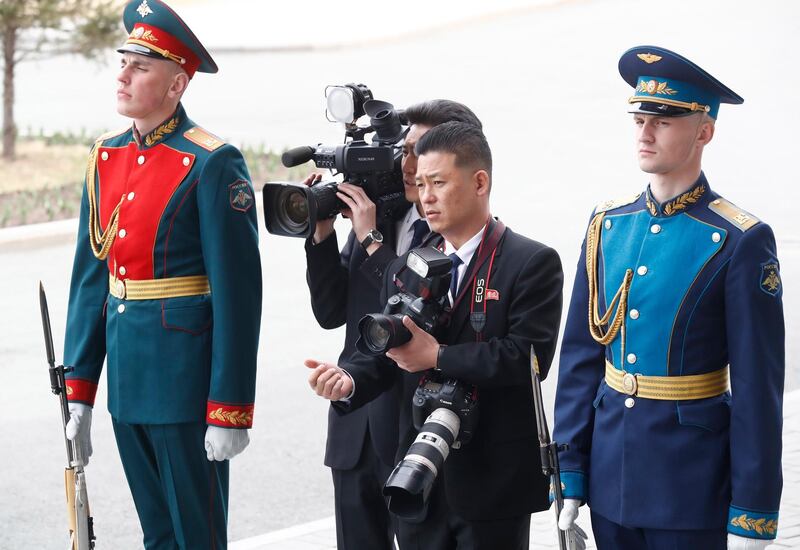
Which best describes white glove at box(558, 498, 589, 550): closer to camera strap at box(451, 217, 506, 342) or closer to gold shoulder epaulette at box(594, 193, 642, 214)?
camera strap at box(451, 217, 506, 342)

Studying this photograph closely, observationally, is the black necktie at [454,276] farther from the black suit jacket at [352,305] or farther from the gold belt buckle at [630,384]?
the gold belt buckle at [630,384]

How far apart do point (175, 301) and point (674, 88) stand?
1.73 metres

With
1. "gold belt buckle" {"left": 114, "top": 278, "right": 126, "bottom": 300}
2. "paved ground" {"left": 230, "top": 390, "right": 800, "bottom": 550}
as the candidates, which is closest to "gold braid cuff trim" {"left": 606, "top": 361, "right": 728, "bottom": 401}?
"gold belt buckle" {"left": 114, "top": 278, "right": 126, "bottom": 300}

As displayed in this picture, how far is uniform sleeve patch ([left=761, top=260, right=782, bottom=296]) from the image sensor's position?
338 cm

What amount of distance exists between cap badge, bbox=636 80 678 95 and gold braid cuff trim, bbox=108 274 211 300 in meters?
1.57

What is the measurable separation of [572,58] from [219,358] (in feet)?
68.9

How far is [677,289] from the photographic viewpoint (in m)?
3.50

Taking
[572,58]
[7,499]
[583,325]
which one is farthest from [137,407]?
[572,58]

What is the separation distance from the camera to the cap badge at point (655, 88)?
3.54m

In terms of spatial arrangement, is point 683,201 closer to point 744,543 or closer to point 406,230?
point 744,543

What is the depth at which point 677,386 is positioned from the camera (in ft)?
11.5

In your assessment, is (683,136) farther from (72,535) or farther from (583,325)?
(72,535)

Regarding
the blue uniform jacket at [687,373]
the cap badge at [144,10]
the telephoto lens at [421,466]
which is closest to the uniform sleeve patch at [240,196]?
the cap badge at [144,10]

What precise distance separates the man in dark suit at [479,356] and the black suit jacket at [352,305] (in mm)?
286
